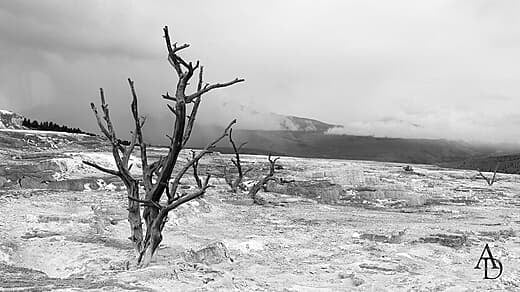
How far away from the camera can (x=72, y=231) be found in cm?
1639

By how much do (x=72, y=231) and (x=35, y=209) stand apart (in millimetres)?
3685

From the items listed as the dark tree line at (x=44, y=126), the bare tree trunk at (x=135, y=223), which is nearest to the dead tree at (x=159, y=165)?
the bare tree trunk at (x=135, y=223)

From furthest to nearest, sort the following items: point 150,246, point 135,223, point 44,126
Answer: point 44,126 → point 135,223 → point 150,246

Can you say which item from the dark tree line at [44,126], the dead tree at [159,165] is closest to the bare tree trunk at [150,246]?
the dead tree at [159,165]

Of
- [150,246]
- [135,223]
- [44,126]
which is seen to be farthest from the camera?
[44,126]

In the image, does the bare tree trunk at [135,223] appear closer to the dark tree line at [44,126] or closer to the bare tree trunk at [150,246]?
the bare tree trunk at [150,246]

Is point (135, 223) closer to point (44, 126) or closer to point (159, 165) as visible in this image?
point (159, 165)

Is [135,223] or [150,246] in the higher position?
[135,223]

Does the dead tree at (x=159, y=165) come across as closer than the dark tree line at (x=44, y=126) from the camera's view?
Yes

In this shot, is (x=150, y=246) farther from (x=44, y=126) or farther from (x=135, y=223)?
(x=44, y=126)

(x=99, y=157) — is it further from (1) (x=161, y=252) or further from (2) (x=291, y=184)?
(1) (x=161, y=252)

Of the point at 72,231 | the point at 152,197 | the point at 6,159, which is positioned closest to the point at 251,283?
the point at 152,197

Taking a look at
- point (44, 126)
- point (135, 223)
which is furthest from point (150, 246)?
point (44, 126)

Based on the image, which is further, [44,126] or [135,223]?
[44,126]
